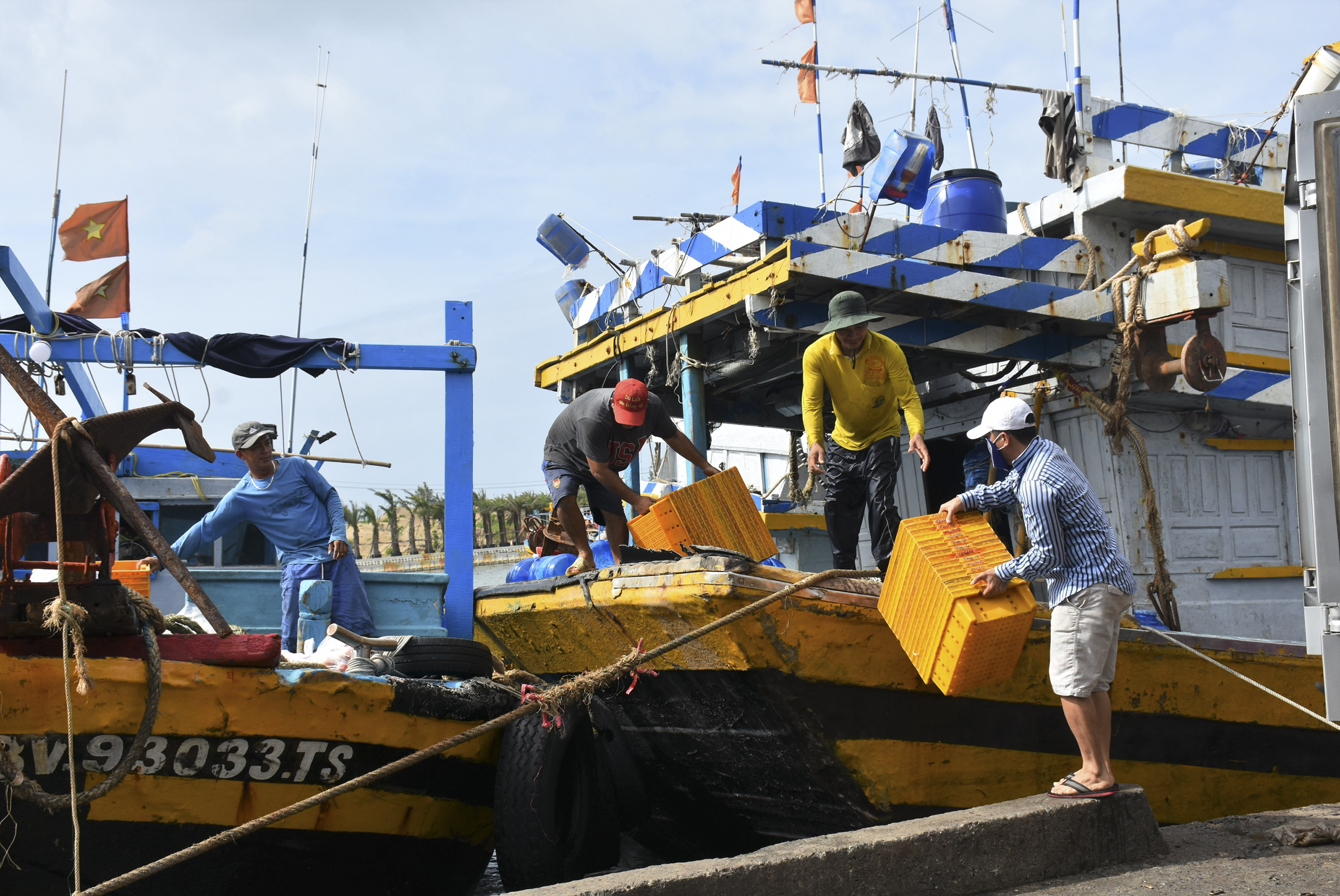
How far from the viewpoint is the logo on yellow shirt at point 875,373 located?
5.94m

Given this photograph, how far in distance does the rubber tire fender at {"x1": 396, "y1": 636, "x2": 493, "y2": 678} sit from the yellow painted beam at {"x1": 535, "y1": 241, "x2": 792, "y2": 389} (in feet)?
10.2

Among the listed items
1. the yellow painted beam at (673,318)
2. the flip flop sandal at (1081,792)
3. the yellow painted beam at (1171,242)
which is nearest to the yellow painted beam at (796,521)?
the yellow painted beam at (673,318)

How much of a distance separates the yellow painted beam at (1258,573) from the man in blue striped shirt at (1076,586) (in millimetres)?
4131

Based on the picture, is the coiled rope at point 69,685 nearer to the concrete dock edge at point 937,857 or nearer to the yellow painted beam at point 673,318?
the concrete dock edge at point 937,857

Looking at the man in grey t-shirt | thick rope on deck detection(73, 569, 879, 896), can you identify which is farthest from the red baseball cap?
thick rope on deck detection(73, 569, 879, 896)

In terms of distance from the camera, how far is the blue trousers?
5.58m

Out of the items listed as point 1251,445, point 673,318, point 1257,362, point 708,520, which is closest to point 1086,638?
point 708,520

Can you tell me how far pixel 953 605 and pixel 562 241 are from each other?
6.20m

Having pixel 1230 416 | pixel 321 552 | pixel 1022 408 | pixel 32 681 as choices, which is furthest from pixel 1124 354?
pixel 32 681

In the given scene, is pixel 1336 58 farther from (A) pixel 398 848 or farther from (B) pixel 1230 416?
(A) pixel 398 848

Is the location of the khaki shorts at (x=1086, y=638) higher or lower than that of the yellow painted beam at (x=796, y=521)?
lower

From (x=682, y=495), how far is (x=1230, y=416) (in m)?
4.97

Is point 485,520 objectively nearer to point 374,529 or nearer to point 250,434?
point 374,529

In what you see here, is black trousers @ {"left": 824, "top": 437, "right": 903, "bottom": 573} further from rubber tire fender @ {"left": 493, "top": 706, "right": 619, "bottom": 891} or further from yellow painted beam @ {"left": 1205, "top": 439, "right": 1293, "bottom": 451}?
yellow painted beam @ {"left": 1205, "top": 439, "right": 1293, "bottom": 451}
